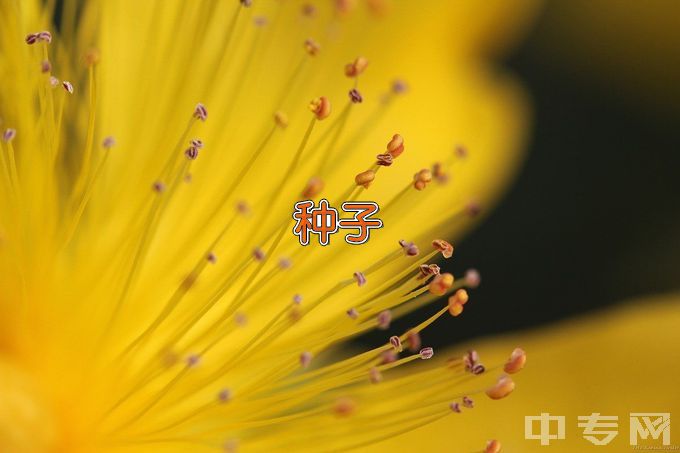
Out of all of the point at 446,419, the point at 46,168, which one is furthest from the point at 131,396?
the point at 446,419

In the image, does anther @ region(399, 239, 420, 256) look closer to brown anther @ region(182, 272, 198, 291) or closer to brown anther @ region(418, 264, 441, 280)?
brown anther @ region(418, 264, 441, 280)

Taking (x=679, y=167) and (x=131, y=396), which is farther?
(x=679, y=167)

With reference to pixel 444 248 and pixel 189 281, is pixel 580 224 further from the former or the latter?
pixel 189 281

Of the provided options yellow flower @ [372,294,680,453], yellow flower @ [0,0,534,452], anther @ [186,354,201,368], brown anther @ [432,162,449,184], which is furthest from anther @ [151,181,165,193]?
yellow flower @ [372,294,680,453]

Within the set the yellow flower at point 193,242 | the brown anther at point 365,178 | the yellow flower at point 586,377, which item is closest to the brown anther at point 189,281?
the yellow flower at point 193,242

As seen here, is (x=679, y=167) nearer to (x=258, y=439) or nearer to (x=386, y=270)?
(x=386, y=270)

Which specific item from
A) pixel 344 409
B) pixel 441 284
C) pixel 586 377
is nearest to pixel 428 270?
pixel 441 284
